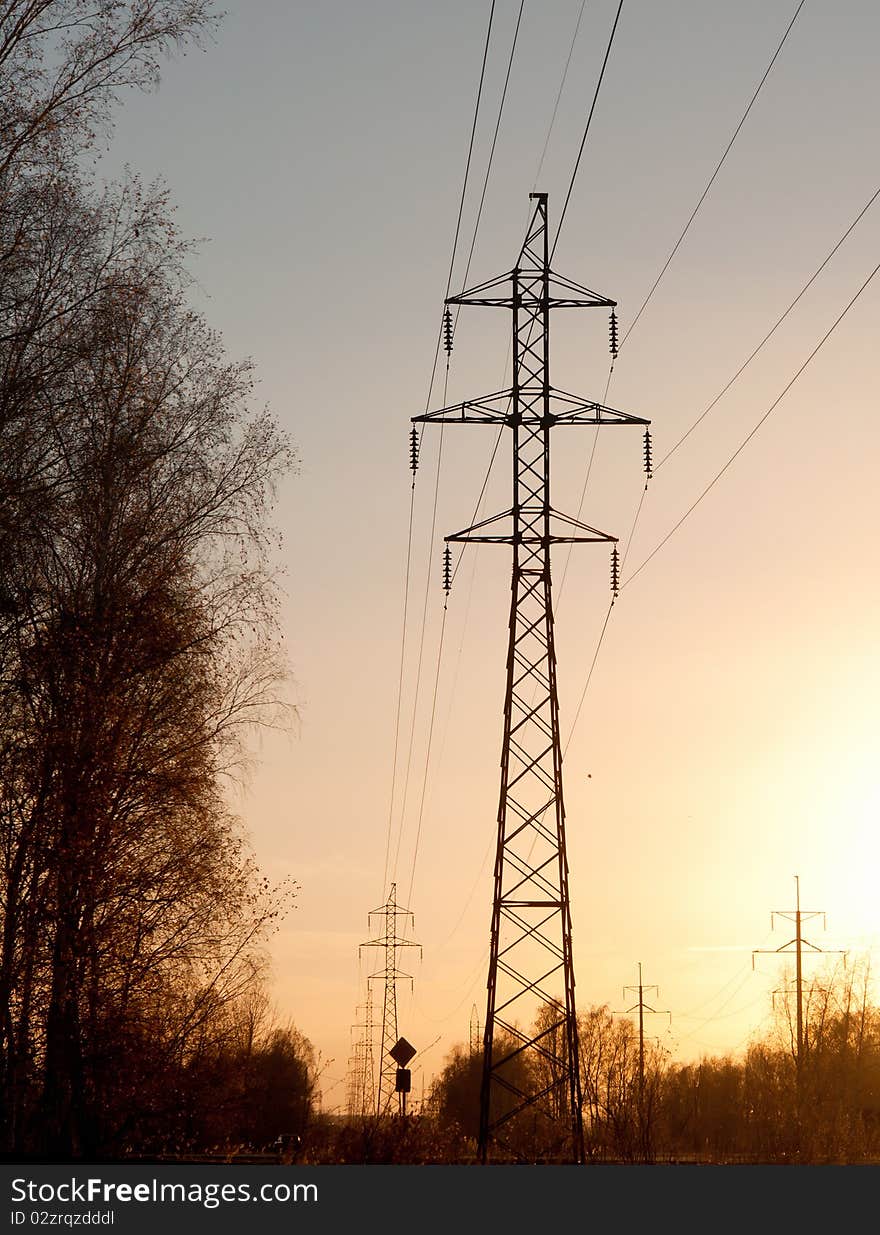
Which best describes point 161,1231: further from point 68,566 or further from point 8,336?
point 68,566

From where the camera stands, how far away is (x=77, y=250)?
20.7 meters

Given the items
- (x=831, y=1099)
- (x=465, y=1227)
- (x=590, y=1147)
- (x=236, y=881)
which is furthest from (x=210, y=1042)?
(x=831, y=1099)

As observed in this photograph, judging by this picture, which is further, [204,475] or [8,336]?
[204,475]

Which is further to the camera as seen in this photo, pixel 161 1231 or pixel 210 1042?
pixel 210 1042

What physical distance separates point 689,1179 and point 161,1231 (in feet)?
18.7

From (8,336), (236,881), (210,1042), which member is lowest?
(210,1042)

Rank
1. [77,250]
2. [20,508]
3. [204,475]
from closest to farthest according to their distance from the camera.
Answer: [20,508] < [77,250] < [204,475]

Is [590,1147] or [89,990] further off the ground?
[89,990]

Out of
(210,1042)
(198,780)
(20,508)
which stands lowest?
(210,1042)

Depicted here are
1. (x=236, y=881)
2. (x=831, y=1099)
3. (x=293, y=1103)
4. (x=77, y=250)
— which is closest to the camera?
(x=77, y=250)

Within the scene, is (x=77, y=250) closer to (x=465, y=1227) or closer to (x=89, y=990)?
(x=89, y=990)

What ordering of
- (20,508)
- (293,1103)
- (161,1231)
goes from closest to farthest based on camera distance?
(161,1231) < (20,508) < (293,1103)

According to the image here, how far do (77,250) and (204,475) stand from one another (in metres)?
6.84

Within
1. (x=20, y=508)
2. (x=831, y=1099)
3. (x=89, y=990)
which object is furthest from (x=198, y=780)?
(x=831, y=1099)
